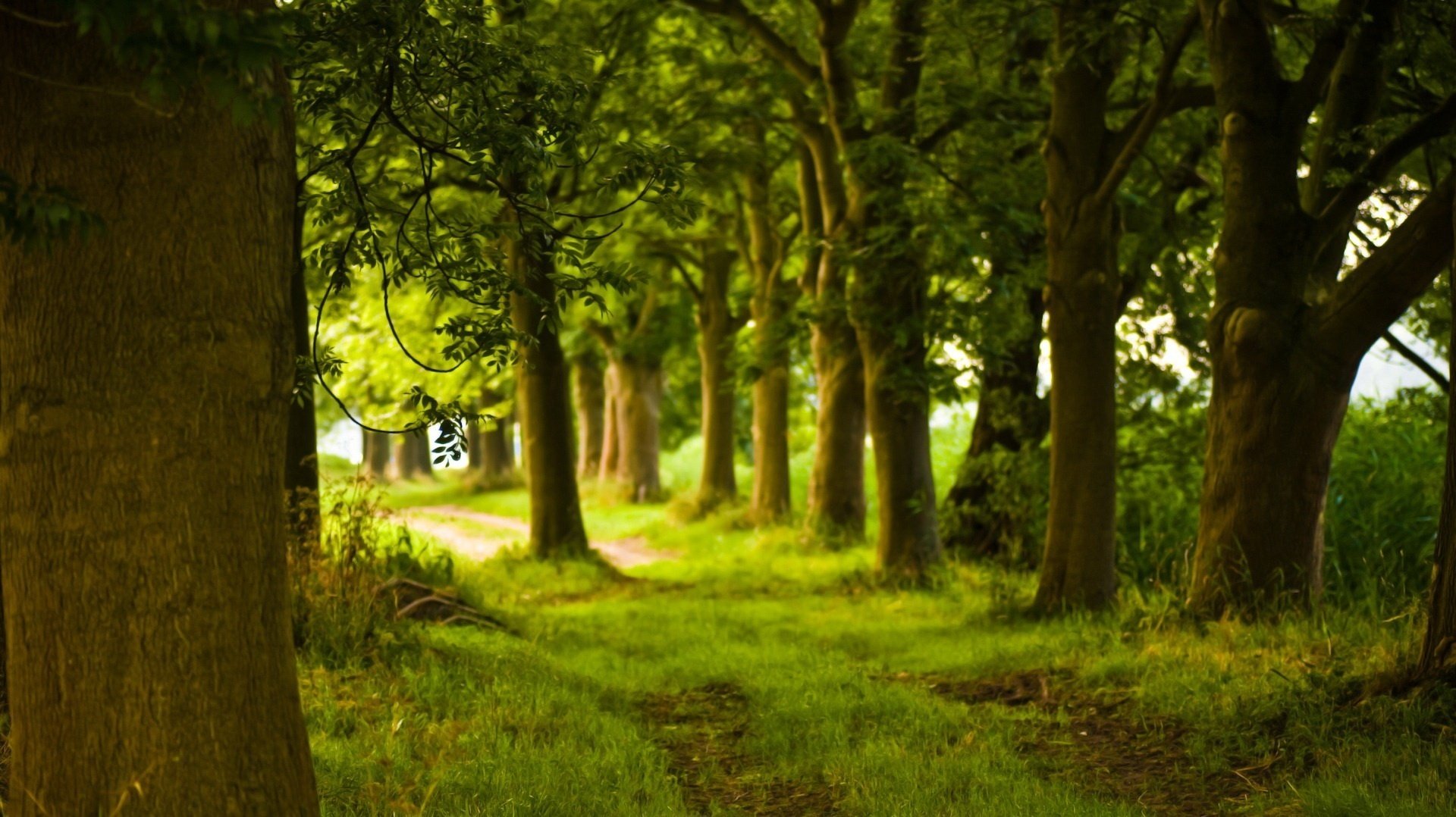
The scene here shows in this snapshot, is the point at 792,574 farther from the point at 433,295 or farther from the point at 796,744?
the point at 433,295

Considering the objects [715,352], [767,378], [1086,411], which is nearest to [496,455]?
[715,352]

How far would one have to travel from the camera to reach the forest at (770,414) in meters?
3.80

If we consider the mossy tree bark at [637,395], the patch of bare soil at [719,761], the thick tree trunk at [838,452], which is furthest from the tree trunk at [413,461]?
the patch of bare soil at [719,761]

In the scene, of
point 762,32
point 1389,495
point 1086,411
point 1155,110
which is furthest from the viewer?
point 762,32

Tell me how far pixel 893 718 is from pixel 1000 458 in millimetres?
8466

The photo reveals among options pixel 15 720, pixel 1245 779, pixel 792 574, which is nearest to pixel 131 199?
pixel 15 720

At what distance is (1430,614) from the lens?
625 centimetres

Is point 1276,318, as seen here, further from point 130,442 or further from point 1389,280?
point 130,442

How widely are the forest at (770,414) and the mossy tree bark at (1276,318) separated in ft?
0.12

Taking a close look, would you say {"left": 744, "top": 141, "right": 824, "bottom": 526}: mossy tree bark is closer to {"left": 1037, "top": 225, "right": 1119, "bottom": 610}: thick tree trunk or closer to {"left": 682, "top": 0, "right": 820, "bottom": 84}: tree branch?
{"left": 682, "top": 0, "right": 820, "bottom": 84}: tree branch

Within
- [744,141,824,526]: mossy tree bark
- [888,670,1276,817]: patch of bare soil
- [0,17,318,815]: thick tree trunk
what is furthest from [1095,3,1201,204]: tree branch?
[744,141,824,526]: mossy tree bark

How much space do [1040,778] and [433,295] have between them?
12.6 ft

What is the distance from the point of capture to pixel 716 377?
25.3m

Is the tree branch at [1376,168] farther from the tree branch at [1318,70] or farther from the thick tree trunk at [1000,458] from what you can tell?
the thick tree trunk at [1000,458]
